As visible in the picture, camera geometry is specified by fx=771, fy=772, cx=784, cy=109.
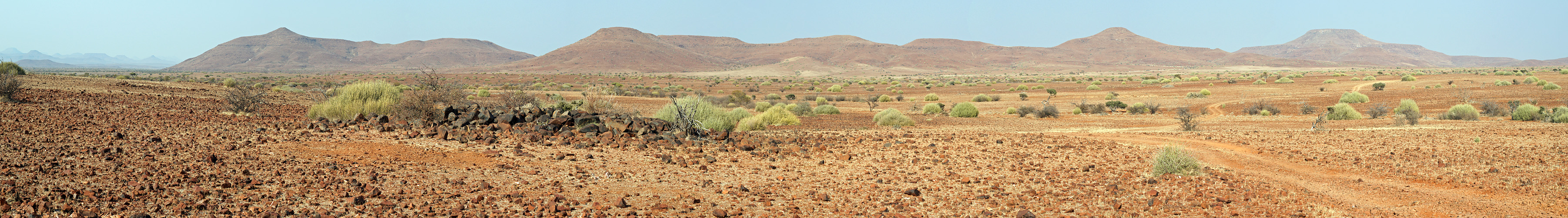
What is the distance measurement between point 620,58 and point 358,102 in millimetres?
142201

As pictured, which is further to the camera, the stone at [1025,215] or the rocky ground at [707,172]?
the rocky ground at [707,172]

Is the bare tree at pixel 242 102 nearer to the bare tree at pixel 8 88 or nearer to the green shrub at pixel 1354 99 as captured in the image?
the bare tree at pixel 8 88

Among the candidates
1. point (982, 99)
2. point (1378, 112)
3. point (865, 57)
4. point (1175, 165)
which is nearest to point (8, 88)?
point (1175, 165)

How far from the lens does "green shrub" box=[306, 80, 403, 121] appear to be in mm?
12539

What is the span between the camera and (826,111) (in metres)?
25.1

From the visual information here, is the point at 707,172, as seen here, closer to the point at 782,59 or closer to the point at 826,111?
the point at 826,111

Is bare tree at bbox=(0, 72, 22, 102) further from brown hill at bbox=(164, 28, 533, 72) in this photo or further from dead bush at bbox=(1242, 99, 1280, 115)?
brown hill at bbox=(164, 28, 533, 72)

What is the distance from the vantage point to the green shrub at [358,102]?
12539mm

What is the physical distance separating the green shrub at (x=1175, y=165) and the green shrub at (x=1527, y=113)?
15.3 m

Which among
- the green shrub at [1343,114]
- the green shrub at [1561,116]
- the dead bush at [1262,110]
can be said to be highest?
the green shrub at [1561,116]

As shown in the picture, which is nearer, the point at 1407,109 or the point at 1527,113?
the point at 1527,113

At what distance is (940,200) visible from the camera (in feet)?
21.5

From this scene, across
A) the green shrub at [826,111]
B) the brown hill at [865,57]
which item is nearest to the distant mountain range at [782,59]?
the brown hill at [865,57]

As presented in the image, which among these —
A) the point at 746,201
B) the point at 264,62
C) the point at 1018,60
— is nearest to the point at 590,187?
the point at 746,201
